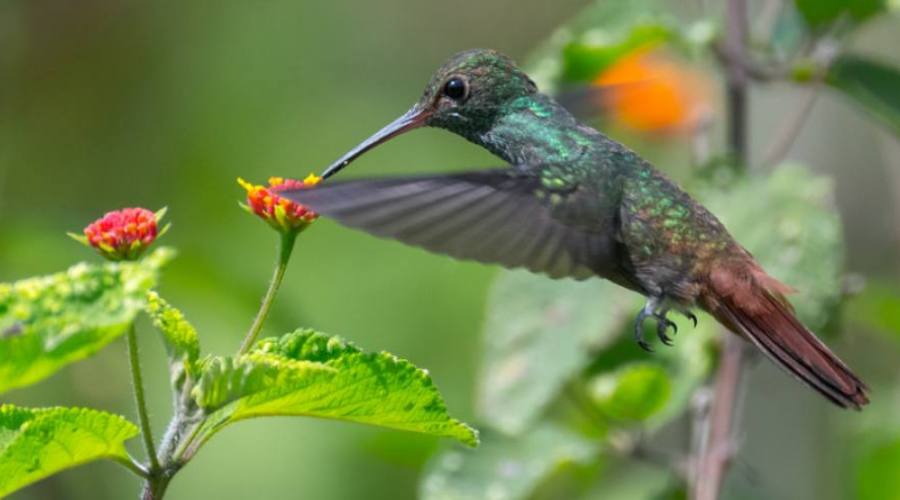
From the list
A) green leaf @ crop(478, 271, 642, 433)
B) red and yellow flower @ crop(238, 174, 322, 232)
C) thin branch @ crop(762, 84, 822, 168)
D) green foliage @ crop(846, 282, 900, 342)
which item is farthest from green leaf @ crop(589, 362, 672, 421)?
red and yellow flower @ crop(238, 174, 322, 232)

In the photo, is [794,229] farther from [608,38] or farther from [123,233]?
[123,233]

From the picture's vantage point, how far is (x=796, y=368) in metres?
1.91

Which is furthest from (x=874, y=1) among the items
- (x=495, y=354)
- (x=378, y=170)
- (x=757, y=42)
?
(x=378, y=170)

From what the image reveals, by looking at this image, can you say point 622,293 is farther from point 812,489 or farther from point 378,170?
point 378,170

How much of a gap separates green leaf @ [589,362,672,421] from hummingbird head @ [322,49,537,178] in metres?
0.75

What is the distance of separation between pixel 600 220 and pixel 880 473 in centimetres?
170

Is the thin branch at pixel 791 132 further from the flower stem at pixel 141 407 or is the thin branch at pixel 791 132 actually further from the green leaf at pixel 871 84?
the flower stem at pixel 141 407

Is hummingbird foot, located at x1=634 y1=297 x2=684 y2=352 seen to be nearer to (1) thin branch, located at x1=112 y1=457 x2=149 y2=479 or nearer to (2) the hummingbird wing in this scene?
(2) the hummingbird wing

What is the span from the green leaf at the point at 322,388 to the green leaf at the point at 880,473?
2115mm

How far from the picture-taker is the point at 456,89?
2043mm

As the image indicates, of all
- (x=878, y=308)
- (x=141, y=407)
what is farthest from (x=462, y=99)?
(x=878, y=308)

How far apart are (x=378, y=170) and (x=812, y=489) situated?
83.3 inches

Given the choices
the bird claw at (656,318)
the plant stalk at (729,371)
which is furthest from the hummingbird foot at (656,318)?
the plant stalk at (729,371)

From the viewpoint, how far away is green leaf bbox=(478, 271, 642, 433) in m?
2.75
